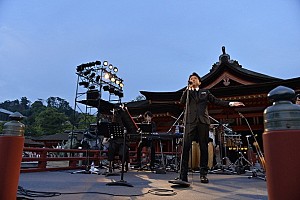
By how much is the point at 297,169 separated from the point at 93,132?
9.90 meters

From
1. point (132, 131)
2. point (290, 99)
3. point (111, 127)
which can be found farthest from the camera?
point (111, 127)

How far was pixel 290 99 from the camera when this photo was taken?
1.25 metres

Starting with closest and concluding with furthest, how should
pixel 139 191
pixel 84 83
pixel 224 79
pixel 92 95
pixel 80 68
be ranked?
pixel 139 191, pixel 92 95, pixel 224 79, pixel 80 68, pixel 84 83

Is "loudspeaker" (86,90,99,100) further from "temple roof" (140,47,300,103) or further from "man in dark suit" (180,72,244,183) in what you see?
"man in dark suit" (180,72,244,183)

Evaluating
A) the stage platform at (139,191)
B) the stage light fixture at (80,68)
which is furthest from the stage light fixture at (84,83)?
the stage platform at (139,191)

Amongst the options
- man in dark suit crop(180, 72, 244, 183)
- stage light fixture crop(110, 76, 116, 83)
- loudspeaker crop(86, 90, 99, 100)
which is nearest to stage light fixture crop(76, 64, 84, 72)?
loudspeaker crop(86, 90, 99, 100)

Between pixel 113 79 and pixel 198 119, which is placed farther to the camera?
pixel 113 79

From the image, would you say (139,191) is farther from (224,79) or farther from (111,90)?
(111,90)

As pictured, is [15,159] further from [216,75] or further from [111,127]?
[216,75]

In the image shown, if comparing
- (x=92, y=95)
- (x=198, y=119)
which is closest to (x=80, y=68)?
(x=92, y=95)

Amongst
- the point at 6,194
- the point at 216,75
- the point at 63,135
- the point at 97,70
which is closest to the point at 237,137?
the point at 216,75

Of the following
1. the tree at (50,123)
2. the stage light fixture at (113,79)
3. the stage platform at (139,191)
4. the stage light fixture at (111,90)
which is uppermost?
the stage light fixture at (113,79)

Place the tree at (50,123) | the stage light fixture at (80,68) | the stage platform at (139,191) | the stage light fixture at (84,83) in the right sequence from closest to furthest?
the stage platform at (139,191)
the stage light fixture at (80,68)
the stage light fixture at (84,83)
the tree at (50,123)

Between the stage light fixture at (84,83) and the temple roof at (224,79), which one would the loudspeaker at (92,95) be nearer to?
the stage light fixture at (84,83)
